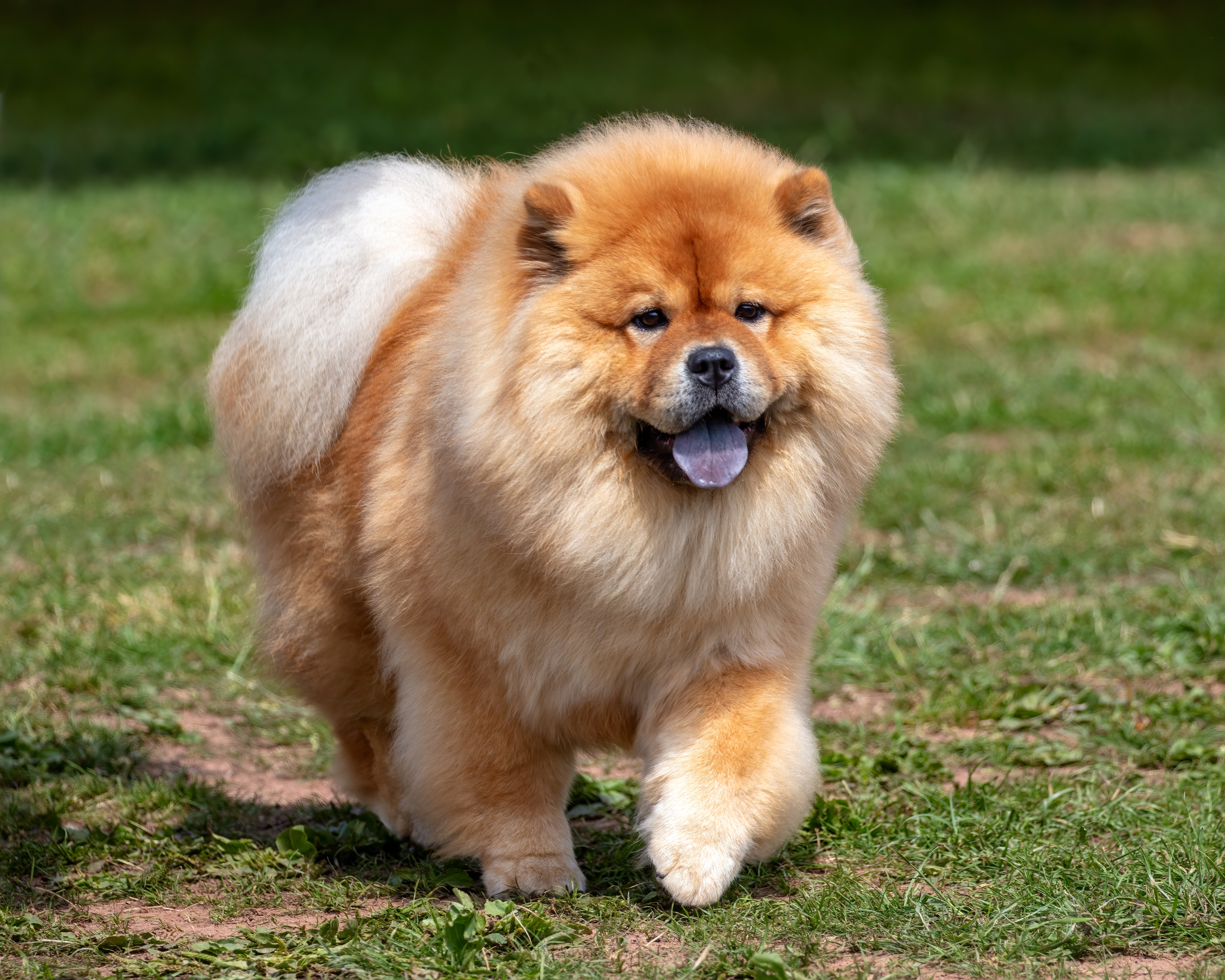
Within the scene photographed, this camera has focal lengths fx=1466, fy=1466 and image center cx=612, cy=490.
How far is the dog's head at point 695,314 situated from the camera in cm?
301

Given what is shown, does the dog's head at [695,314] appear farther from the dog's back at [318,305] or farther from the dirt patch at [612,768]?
the dirt patch at [612,768]

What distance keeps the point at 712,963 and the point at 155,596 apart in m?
3.02

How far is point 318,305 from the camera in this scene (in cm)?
377

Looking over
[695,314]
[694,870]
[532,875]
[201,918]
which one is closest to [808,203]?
[695,314]

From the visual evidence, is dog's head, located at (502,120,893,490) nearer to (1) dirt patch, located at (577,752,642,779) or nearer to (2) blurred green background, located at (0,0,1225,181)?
(1) dirt patch, located at (577,752,642,779)

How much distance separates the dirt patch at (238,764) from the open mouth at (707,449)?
5.29 feet

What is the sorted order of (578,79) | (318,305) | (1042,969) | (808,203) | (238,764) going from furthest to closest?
(578,79) < (238,764) < (318,305) < (808,203) < (1042,969)

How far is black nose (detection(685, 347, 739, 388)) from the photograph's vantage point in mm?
2945

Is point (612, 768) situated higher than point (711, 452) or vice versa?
point (711, 452)

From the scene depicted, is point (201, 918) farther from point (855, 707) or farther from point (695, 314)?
point (855, 707)

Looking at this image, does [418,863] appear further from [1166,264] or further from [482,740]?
[1166,264]

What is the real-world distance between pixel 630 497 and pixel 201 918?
1333mm

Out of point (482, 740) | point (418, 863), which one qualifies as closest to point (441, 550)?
point (482, 740)

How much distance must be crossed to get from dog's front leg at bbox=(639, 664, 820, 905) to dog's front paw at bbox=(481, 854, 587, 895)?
0.22 metres
